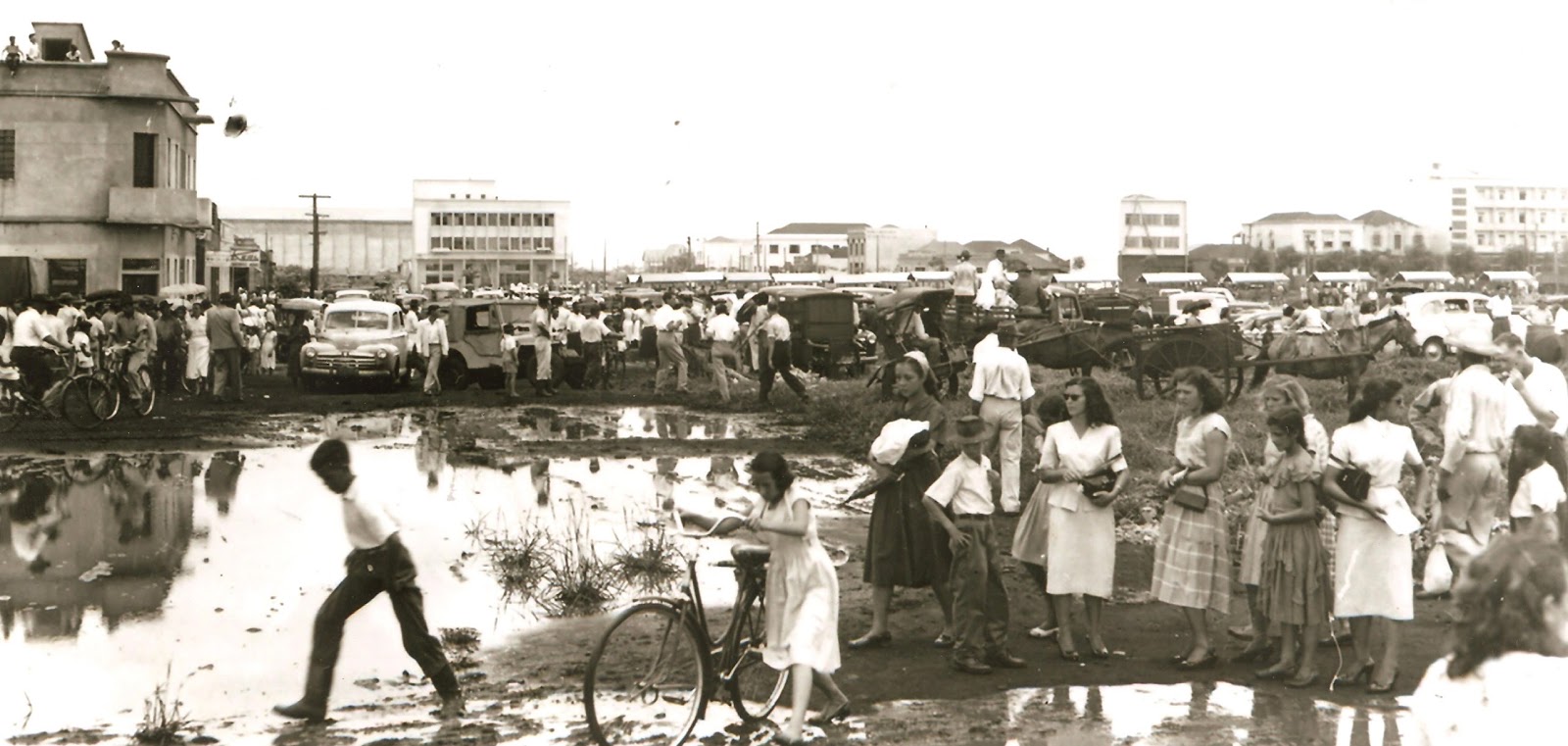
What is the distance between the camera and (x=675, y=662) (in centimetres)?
655

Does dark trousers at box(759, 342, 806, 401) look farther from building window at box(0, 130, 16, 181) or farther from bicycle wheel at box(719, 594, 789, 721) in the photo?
building window at box(0, 130, 16, 181)

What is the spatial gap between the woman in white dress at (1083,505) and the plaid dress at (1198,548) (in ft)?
1.09

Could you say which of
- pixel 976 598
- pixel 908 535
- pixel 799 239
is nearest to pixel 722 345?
pixel 908 535

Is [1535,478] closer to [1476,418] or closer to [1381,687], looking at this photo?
[1476,418]

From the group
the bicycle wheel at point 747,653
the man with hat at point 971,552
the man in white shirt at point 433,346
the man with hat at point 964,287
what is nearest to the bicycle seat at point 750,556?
the bicycle wheel at point 747,653

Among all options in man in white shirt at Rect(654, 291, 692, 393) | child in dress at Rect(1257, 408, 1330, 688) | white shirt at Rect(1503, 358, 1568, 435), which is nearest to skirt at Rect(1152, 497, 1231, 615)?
child in dress at Rect(1257, 408, 1330, 688)

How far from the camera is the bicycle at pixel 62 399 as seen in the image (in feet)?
61.6

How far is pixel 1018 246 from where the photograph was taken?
5290 inches

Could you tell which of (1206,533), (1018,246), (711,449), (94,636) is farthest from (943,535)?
(1018,246)

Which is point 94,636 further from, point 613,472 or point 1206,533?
point 613,472

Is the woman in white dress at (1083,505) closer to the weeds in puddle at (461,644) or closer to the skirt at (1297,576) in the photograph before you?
the skirt at (1297,576)

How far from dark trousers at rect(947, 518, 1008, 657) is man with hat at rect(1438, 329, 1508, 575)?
2729 millimetres

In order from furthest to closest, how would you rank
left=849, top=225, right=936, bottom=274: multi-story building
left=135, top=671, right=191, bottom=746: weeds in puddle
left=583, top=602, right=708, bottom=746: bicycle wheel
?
left=849, top=225, right=936, bottom=274: multi-story building
left=135, top=671, right=191, bottom=746: weeds in puddle
left=583, top=602, right=708, bottom=746: bicycle wheel

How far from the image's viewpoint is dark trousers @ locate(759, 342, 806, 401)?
23.2 m
